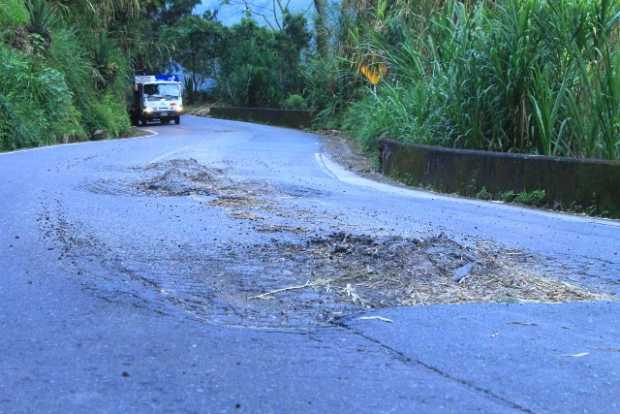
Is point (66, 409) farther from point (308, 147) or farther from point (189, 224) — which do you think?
point (308, 147)

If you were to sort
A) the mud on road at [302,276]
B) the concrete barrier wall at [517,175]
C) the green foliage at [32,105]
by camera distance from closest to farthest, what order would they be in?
the mud on road at [302,276], the concrete barrier wall at [517,175], the green foliage at [32,105]

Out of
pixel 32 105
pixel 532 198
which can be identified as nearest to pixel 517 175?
pixel 532 198

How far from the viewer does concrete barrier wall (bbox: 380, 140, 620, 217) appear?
11.1m

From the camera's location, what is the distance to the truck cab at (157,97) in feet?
147

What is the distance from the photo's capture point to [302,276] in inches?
254

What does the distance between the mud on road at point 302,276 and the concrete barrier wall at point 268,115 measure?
113 ft

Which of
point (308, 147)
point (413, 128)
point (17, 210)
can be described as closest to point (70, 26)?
point (308, 147)

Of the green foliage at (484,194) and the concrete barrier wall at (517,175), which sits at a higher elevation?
the concrete barrier wall at (517,175)

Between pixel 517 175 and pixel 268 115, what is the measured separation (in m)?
37.0

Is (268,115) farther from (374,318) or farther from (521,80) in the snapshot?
(374,318)

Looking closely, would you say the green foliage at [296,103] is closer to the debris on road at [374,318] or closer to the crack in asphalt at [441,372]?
the debris on road at [374,318]

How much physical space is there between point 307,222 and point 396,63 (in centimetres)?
1101

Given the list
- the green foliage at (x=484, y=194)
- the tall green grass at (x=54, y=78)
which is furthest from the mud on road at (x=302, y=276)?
the tall green grass at (x=54, y=78)

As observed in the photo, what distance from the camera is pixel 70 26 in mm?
35531
